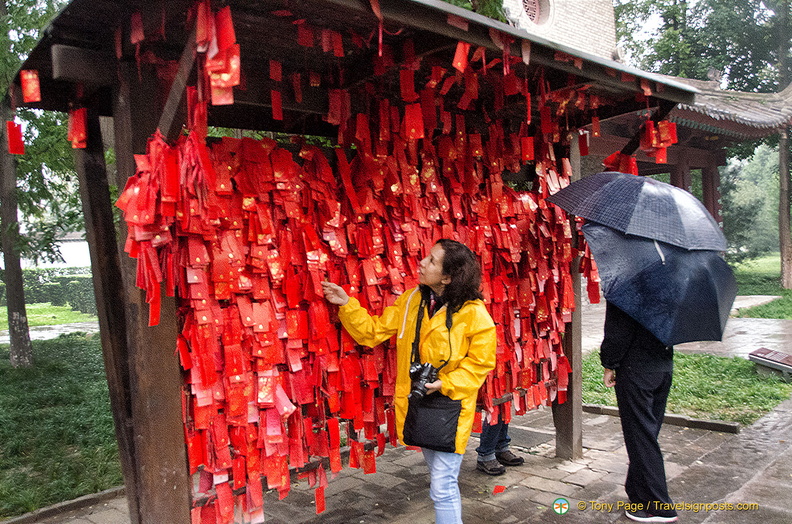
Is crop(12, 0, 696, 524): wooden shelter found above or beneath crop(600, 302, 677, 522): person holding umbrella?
above

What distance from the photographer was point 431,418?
2.79 metres

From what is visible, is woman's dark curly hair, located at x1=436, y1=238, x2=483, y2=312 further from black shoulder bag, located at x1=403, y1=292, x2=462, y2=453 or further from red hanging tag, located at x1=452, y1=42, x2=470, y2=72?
red hanging tag, located at x1=452, y1=42, x2=470, y2=72

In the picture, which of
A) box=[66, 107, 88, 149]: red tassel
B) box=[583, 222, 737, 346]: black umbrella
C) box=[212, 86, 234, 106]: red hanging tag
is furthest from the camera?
box=[583, 222, 737, 346]: black umbrella

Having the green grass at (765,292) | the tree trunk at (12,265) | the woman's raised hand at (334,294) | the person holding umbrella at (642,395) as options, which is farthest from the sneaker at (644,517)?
the tree trunk at (12,265)

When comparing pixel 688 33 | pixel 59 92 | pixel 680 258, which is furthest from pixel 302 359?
pixel 688 33

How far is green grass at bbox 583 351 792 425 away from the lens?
5.88 m

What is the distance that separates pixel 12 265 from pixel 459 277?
6562 mm

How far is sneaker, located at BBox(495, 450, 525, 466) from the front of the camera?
452 cm

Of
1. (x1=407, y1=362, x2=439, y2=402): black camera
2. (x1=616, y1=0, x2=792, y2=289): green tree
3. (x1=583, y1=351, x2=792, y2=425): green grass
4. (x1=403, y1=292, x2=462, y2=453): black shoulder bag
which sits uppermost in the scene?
(x1=616, y1=0, x2=792, y2=289): green tree

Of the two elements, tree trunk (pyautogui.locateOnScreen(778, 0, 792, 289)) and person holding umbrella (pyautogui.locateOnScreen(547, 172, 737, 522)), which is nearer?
person holding umbrella (pyautogui.locateOnScreen(547, 172, 737, 522))

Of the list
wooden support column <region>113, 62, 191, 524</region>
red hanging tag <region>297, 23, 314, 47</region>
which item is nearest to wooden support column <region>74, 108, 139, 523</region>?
wooden support column <region>113, 62, 191, 524</region>

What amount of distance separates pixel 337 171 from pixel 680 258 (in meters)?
1.89

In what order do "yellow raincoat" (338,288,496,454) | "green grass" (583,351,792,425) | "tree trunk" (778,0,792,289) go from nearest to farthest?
"yellow raincoat" (338,288,496,454), "green grass" (583,351,792,425), "tree trunk" (778,0,792,289)

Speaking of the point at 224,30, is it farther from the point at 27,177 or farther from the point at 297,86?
the point at 27,177
